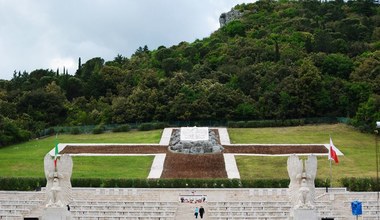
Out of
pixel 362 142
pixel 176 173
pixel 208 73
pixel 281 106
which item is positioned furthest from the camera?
pixel 208 73

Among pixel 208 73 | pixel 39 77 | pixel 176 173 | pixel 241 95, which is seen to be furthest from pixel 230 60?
pixel 176 173

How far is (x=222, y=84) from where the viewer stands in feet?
198

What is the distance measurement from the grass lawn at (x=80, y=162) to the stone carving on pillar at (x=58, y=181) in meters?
15.3

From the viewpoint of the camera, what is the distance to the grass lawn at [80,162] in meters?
36.1

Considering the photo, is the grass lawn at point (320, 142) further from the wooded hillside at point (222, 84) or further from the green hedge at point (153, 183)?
the green hedge at point (153, 183)

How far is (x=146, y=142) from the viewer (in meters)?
46.6

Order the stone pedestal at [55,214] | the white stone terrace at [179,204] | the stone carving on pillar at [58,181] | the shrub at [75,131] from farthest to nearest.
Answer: the shrub at [75,131] → the white stone terrace at [179,204] → the stone carving on pillar at [58,181] → the stone pedestal at [55,214]

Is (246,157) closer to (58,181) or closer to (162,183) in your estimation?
(162,183)

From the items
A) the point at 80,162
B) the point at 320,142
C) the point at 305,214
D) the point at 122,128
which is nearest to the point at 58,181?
the point at 305,214

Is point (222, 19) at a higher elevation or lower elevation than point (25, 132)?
higher

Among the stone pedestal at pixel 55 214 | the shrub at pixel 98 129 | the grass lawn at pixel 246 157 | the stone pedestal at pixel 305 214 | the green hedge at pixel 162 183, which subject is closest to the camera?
the stone pedestal at pixel 55 214

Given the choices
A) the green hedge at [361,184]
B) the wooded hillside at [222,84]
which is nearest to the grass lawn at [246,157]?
the green hedge at [361,184]

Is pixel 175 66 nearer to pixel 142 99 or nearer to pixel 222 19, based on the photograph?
pixel 142 99

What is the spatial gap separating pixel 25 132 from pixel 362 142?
1049 inches
